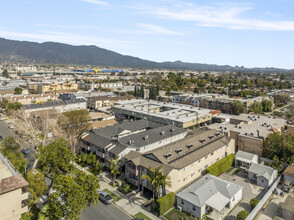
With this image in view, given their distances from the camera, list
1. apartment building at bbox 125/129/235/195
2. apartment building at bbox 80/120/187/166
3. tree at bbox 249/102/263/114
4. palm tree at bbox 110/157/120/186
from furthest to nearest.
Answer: tree at bbox 249/102/263/114 → apartment building at bbox 80/120/187/166 → palm tree at bbox 110/157/120/186 → apartment building at bbox 125/129/235/195

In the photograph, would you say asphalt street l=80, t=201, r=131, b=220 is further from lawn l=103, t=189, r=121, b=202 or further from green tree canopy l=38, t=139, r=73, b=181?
green tree canopy l=38, t=139, r=73, b=181

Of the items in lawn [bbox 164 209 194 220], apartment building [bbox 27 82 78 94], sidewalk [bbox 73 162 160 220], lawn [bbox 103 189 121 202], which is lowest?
lawn [bbox 103 189 121 202]

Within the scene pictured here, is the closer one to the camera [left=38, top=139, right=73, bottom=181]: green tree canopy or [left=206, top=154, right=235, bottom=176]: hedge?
[left=38, top=139, right=73, bottom=181]: green tree canopy

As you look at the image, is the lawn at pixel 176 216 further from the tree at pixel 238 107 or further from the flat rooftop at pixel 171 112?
the tree at pixel 238 107

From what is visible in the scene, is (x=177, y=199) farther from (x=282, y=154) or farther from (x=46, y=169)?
(x=282, y=154)

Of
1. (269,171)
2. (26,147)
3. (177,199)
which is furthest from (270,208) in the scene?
(26,147)

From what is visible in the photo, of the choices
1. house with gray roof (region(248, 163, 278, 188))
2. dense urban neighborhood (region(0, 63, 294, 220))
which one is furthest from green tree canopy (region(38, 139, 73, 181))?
house with gray roof (region(248, 163, 278, 188))

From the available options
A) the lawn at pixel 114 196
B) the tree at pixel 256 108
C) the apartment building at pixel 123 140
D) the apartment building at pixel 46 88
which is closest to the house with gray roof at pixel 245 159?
the apartment building at pixel 123 140

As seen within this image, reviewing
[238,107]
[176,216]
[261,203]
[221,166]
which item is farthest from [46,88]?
[261,203]

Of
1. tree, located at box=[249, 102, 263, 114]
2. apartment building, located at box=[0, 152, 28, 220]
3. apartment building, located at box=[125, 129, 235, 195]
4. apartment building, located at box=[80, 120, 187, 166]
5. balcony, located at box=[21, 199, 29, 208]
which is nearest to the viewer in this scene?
apartment building, located at box=[0, 152, 28, 220]
